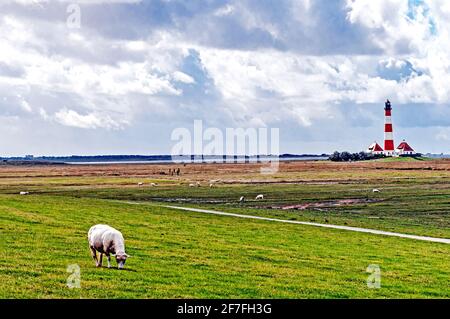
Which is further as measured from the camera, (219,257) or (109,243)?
(219,257)

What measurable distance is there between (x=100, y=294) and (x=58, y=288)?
126 cm

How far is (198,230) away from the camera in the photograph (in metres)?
37.5

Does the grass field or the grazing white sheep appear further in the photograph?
the grazing white sheep

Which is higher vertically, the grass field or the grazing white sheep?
the grazing white sheep

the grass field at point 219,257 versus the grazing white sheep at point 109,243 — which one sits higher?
the grazing white sheep at point 109,243

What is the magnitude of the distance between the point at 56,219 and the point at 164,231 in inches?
248

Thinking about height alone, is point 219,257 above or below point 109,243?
below

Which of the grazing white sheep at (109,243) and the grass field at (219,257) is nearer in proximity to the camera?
the grass field at (219,257)
